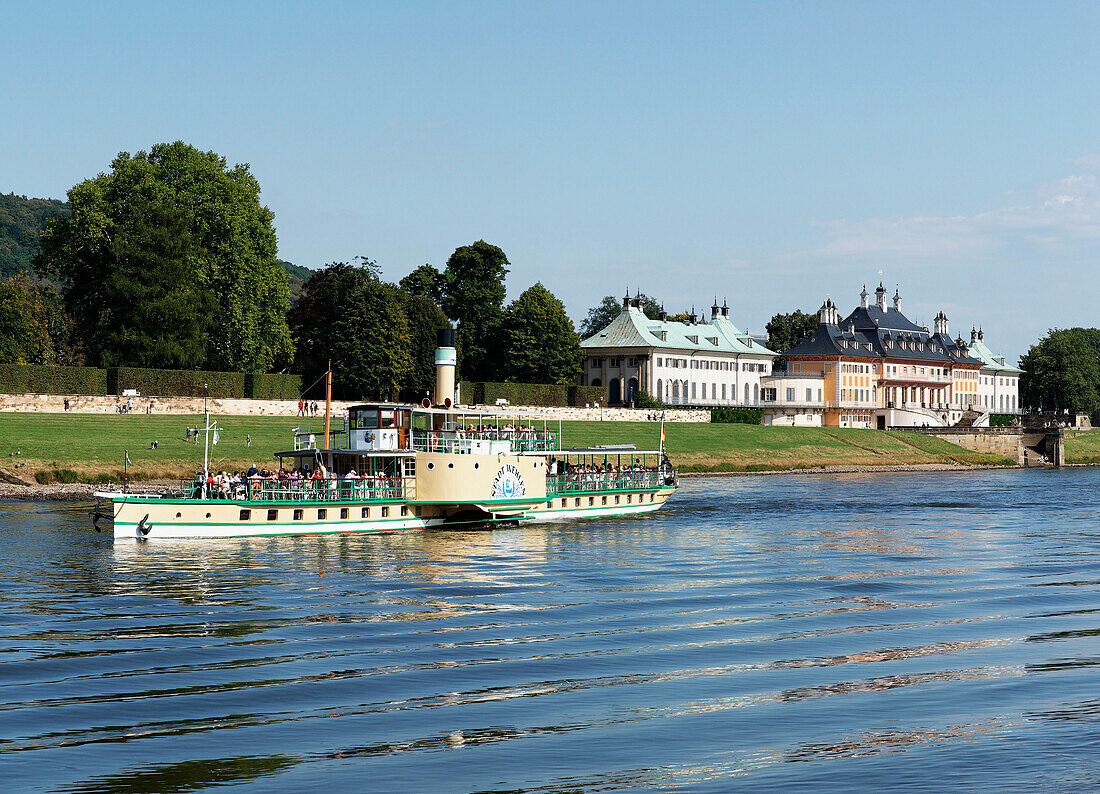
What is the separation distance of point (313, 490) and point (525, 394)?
3006 inches

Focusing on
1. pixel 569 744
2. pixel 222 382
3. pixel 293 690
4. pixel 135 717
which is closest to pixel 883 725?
pixel 569 744

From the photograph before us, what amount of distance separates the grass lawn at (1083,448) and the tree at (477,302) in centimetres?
6760

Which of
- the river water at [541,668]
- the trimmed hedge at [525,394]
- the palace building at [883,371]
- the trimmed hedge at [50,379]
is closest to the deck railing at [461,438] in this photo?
the river water at [541,668]

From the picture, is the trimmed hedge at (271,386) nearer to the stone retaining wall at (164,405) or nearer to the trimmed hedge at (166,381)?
the stone retaining wall at (164,405)

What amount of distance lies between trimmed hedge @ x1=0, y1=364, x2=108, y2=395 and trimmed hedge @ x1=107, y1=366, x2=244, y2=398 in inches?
41.0

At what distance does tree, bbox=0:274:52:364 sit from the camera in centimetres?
10456

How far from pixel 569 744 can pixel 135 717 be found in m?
6.80

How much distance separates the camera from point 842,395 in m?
167

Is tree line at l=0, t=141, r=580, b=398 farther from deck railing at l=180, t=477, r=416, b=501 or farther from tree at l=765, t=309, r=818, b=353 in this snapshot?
tree at l=765, t=309, r=818, b=353

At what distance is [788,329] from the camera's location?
192500mm

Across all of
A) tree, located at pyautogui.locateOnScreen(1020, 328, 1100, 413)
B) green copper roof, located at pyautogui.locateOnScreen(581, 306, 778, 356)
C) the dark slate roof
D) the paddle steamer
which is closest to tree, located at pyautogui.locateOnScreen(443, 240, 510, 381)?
green copper roof, located at pyautogui.locateOnScreen(581, 306, 778, 356)

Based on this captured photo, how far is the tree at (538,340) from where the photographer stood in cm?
13025

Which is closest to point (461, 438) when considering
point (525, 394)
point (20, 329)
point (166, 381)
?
point (166, 381)

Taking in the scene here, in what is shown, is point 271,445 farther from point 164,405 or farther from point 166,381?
point 166,381
